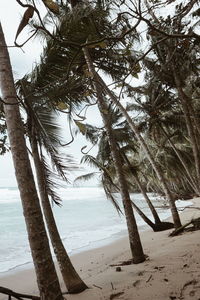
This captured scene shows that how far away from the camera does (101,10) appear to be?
3279mm

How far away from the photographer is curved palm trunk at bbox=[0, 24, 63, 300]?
2.18 m

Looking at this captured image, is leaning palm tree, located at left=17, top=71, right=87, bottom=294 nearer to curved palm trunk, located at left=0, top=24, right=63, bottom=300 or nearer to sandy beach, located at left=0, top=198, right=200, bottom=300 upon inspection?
sandy beach, located at left=0, top=198, right=200, bottom=300

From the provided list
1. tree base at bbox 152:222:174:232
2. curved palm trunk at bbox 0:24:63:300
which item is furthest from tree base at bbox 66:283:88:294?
tree base at bbox 152:222:174:232

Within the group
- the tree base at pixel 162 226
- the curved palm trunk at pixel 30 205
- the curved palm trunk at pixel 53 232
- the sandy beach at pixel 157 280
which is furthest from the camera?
the tree base at pixel 162 226

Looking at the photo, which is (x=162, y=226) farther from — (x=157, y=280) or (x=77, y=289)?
(x=77, y=289)

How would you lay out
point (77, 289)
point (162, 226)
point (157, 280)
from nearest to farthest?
point (157, 280), point (77, 289), point (162, 226)

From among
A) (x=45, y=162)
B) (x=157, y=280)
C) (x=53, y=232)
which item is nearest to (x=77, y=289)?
(x=53, y=232)

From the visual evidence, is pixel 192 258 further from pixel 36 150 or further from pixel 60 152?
pixel 36 150

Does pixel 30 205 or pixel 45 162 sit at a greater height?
pixel 45 162

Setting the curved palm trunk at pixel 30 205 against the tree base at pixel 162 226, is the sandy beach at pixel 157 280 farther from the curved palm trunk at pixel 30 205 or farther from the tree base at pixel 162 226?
the tree base at pixel 162 226

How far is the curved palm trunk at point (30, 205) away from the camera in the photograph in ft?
7.16

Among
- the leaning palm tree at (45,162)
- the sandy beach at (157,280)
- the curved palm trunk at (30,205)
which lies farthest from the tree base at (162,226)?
the curved palm trunk at (30,205)

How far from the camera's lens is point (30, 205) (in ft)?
7.28

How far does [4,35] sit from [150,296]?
3237 millimetres
